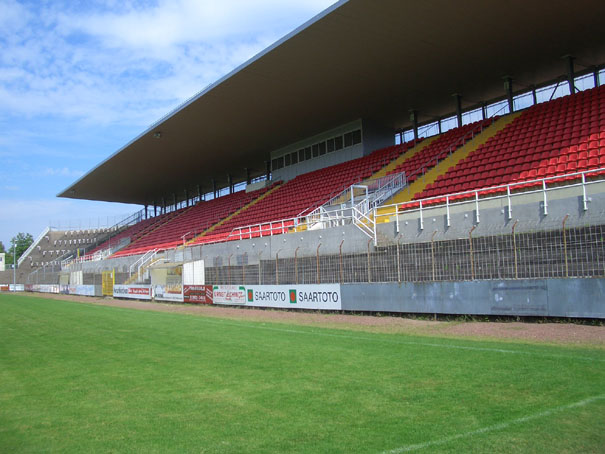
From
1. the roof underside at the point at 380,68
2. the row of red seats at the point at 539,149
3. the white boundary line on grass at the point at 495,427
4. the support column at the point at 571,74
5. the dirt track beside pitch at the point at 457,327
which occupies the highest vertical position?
the roof underside at the point at 380,68

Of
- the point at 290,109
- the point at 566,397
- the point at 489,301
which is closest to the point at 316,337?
the point at 489,301

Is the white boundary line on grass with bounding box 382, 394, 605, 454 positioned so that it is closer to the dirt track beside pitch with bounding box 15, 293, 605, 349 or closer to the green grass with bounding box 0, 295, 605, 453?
the green grass with bounding box 0, 295, 605, 453

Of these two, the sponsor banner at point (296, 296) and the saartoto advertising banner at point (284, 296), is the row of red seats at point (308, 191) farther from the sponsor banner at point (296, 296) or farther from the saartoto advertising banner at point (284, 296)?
the sponsor banner at point (296, 296)

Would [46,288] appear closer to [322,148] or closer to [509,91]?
[322,148]

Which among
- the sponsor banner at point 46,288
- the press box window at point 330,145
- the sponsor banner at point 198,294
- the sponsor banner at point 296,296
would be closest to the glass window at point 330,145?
the press box window at point 330,145

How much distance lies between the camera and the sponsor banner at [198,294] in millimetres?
26406

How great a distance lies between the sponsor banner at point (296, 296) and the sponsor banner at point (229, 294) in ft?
1.70

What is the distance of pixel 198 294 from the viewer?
27.2 m

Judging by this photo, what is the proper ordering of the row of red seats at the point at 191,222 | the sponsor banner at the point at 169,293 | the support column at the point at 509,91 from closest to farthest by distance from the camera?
the support column at the point at 509,91
the sponsor banner at the point at 169,293
the row of red seats at the point at 191,222

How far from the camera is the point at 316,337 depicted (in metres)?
12.6

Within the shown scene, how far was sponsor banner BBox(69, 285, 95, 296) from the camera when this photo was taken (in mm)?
42606

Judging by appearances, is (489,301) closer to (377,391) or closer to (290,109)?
(377,391)

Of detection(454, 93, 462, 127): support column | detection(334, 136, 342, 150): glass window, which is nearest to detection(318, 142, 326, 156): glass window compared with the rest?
detection(334, 136, 342, 150): glass window

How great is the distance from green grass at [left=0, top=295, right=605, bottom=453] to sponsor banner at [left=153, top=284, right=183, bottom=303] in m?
17.7
